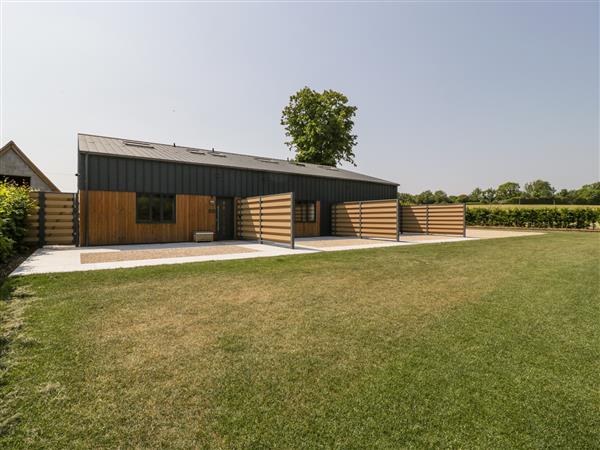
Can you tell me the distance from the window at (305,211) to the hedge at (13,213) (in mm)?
12530

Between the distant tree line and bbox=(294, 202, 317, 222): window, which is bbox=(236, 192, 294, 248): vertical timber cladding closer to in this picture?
bbox=(294, 202, 317, 222): window

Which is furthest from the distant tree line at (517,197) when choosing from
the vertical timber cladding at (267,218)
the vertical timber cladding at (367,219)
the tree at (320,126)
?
the vertical timber cladding at (267,218)

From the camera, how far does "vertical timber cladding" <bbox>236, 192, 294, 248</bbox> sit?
42.0 feet

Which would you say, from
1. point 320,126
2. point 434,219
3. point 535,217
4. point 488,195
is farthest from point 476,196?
point 434,219

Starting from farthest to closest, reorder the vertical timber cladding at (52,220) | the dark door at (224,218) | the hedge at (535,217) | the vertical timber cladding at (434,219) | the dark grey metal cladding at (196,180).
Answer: the hedge at (535,217) → the vertical timber cladding at (434,219) → the dark door at (224,218) → the dark grey metal cladding at (196,180) → the vertical timber cladding at (52,220)

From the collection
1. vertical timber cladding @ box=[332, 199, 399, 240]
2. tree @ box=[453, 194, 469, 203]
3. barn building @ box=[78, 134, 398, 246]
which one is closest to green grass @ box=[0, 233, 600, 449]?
barn building @ box=[78, 134, 398, 246]

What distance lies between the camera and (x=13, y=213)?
9.70 metres

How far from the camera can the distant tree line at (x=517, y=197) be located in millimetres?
53531

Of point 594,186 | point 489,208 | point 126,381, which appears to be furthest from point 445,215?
point 594,186

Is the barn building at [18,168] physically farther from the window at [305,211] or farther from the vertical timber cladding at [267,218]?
the window at [305,211]

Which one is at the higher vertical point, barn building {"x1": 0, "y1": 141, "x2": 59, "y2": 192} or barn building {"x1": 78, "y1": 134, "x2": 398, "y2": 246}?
barn building {"x1": 0, "y1": 141, "x2": 59, "y2": 192}

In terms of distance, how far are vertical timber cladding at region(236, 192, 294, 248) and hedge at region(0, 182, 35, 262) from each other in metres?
8.27

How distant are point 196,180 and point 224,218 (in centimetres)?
235

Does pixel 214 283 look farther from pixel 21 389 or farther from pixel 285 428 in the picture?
pixel 285 428
